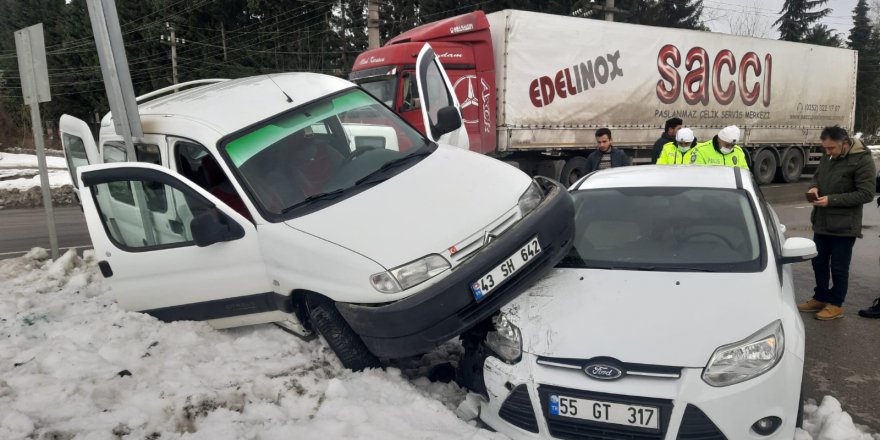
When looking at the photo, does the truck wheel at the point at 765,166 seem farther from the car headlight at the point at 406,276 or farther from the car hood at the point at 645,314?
the car headlight at the point at 406,276

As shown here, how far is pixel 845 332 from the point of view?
4.61 metres

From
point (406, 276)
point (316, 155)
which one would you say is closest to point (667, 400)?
point (406, 276)

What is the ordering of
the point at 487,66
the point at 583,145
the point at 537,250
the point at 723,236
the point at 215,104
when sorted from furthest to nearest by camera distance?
the point at 583,145, the point at 487,66, the point at 215,104, the point at 723,236, the point at 537,250

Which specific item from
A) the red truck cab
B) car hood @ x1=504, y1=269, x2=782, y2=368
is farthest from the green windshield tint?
the red truck cab

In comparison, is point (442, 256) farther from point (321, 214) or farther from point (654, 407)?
point (654, 407)

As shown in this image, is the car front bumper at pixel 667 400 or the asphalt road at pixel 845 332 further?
the asphalt road at pixel 845 332

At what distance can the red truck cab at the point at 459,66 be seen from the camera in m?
9.74

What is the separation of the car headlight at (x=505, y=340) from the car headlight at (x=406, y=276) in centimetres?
42

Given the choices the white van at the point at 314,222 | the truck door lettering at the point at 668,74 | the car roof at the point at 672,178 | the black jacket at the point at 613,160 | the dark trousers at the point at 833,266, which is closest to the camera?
the white van at the point at 314,222

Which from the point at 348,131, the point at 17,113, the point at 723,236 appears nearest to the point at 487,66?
the point at 348,131

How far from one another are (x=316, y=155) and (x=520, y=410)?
2.12 m

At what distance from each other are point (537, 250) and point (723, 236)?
1187mm

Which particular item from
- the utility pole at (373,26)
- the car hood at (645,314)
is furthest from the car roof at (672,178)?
the utility pole at (373,26)

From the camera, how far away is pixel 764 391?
101 inches
